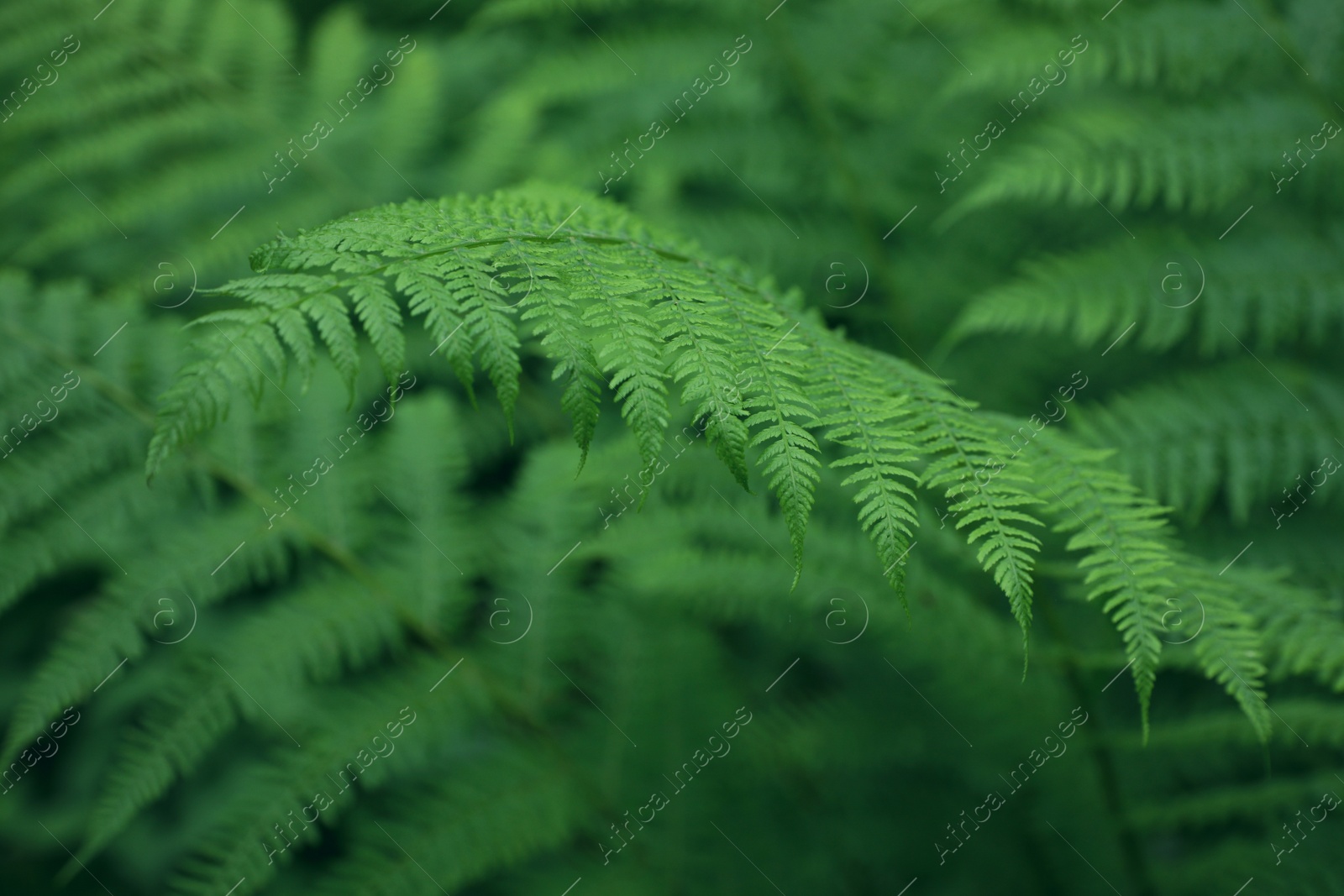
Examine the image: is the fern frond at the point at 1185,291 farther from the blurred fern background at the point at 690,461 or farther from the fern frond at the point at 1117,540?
the fern frond at the point at 1117,540

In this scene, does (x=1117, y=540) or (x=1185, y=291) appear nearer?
(x=1117, y=540)

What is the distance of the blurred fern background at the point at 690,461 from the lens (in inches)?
45.5

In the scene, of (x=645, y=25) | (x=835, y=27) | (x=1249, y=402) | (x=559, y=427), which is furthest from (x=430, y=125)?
(x=1249, y=402)

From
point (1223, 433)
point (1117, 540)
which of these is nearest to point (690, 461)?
point (1117, 540)

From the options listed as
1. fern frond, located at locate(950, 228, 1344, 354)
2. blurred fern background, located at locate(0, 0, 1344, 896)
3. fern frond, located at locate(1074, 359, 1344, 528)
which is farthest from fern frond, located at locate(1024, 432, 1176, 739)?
fern frond, located at locate(950, 228, 1344, 354)

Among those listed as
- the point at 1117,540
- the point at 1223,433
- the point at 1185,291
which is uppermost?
the point at 1117,540

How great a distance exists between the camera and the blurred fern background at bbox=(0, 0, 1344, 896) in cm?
116

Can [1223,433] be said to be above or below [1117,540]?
below

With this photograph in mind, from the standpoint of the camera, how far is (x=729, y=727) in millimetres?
1953

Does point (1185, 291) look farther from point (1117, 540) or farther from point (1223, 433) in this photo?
point (1117, 540)

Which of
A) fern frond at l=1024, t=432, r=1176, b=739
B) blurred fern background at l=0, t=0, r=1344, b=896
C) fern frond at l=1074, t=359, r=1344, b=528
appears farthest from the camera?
fern frond at l=1074, t=359, r=1344, b=528

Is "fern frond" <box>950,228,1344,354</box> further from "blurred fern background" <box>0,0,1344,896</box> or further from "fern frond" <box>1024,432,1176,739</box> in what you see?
"fern frond" <box>1024,432,1176,739</box>

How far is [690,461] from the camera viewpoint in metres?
1.82

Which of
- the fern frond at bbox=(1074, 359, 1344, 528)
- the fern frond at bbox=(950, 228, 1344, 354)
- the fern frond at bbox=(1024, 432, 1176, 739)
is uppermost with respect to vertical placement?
the fern frond at bbox=(1024, 432, 1176, 739)
